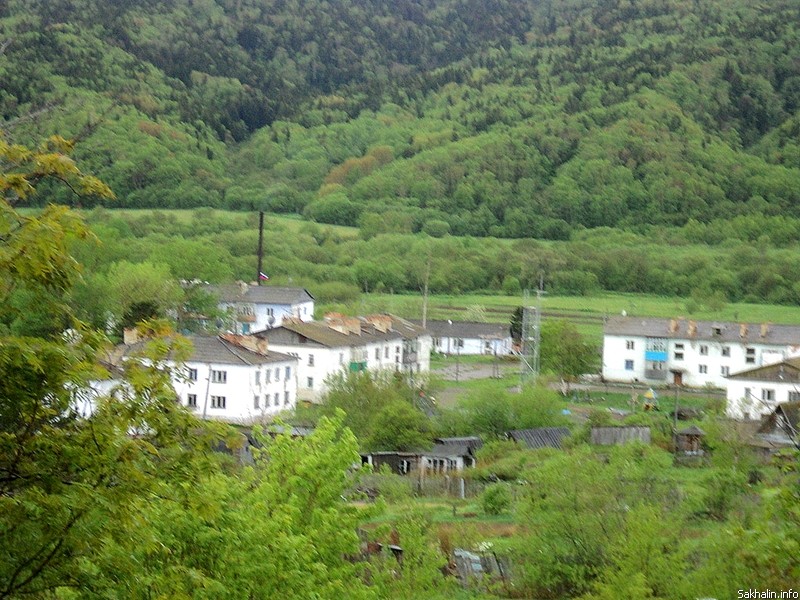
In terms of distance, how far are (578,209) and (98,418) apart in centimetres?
12456

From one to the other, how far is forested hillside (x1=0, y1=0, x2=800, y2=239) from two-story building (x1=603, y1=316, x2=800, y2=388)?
6028 centimetres

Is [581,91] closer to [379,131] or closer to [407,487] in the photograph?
[379,131]

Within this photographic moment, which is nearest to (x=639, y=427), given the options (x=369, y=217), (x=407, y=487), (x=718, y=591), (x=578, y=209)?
(x=407, y=487)

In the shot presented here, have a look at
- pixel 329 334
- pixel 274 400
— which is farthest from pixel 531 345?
pixel 274 400

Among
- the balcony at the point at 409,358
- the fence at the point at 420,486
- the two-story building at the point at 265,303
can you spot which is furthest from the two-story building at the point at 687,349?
the fence at the point at 420,486

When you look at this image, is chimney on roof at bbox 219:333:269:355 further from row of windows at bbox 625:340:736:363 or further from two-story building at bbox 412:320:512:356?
two-story building at bbox 412:320:512:356

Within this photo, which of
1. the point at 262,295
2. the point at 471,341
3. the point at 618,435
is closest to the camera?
the point at 618,435

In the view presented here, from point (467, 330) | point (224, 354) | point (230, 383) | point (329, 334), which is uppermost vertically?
point (467, 330)

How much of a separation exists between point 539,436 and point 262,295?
87.9ft

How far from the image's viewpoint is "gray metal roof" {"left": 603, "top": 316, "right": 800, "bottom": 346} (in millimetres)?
53188

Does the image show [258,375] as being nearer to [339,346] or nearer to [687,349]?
[339,346]

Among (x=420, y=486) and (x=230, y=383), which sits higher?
(x=230, y=383)

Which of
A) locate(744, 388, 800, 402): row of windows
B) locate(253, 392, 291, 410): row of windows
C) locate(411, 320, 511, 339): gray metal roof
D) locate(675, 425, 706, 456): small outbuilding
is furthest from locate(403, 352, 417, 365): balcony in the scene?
locate(675, 425, 706, 456): small outbuilding

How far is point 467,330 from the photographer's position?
66.2 m
